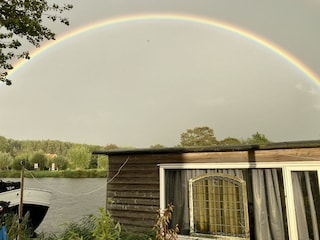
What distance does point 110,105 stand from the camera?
3588 centimetres

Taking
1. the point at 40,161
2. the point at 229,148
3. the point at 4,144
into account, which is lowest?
the point at 229,148

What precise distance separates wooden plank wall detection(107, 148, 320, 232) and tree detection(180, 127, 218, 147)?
107ft

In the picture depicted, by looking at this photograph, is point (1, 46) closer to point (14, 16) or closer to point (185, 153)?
point (14, 16)

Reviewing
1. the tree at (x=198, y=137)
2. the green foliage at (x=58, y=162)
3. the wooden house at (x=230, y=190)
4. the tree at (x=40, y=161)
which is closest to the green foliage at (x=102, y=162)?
the green foliage at (x=58, y=162)

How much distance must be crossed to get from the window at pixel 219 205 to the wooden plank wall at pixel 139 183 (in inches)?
18.2

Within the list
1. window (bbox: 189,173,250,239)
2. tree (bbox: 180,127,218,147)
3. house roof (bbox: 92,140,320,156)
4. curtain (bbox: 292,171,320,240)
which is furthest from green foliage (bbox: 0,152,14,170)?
curtain (bbox: 292,171,320,240)

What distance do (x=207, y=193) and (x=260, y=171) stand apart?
123 cm

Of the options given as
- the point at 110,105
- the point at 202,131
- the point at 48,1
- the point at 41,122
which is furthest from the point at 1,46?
the point at 41,122

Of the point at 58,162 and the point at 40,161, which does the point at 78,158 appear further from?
the point at 40,161

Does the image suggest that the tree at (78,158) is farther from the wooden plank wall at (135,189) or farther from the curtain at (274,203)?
the curtain at (274,203)

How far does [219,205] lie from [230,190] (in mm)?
404

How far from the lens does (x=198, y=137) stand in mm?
40062

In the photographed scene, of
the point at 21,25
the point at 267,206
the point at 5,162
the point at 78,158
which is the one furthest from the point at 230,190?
the point at 5,162

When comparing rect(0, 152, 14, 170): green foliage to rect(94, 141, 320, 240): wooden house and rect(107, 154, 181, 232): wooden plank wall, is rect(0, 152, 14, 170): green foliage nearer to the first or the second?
rect(107, 154, 181, 232): wooden plank wall
